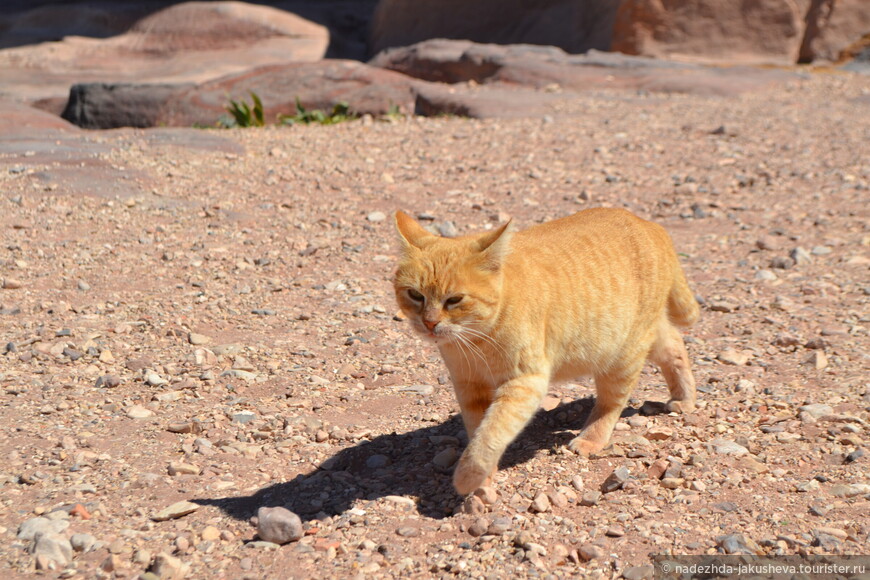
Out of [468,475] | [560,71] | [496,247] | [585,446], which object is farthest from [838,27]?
[468,475]

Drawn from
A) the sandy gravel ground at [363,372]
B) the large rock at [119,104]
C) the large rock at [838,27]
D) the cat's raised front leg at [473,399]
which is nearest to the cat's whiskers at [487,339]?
the cat's raised front leg at [473,399]

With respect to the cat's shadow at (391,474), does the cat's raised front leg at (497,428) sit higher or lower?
higher

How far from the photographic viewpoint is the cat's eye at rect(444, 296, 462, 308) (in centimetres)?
345

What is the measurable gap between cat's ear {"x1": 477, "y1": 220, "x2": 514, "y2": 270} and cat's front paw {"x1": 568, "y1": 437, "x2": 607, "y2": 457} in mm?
1032

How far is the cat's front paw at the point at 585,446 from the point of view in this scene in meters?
3.96

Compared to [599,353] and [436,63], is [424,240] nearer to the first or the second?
[599,353]

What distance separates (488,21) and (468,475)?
15081mm

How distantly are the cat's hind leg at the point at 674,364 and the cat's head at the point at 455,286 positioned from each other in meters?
1.22

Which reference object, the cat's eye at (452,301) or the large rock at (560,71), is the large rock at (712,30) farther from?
the cat's eye at (452,301)

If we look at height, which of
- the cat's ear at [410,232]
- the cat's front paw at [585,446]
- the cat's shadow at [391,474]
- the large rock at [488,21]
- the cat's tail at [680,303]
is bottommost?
the cat's shadow at [391,474]

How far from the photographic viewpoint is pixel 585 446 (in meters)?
3.98

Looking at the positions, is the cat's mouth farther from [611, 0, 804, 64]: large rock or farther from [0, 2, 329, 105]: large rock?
[0, 2, 329, 105]: large rock

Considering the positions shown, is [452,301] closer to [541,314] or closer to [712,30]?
[541,314]

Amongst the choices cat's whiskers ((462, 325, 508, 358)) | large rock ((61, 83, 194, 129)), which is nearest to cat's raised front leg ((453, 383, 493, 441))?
cat's whiskers ((462, 325, 508, 358))
